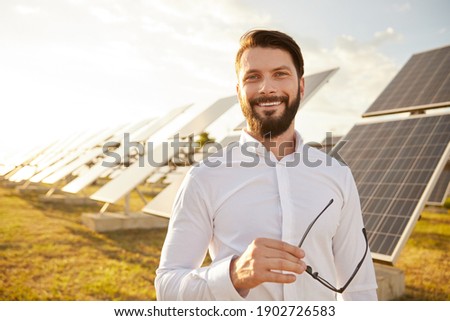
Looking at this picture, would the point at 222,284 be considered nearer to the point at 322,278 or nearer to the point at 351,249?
the point at 322,278

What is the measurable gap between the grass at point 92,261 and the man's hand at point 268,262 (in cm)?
421

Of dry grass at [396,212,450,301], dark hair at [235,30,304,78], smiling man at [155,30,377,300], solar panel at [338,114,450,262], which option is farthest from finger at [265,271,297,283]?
dry grass at [396,212,450,301]

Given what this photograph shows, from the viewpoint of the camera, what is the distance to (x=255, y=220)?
1521mm

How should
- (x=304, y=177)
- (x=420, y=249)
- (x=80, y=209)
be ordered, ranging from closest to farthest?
1. (x=304, y=177)
2. (x=420, y=249)
3. (x=80, y=209)

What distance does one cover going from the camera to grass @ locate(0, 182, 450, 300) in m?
5.23

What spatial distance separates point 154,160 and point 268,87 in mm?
7242

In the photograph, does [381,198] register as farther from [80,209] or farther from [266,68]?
[80,209]

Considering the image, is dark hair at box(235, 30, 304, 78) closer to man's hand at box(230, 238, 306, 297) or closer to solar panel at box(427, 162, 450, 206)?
man's hand at box(230, 238, 306, 297)

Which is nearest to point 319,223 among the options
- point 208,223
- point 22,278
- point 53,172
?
point 208,223

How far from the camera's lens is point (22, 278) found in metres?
5.62

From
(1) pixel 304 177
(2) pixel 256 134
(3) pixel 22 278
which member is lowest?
(3) pixel 22 278

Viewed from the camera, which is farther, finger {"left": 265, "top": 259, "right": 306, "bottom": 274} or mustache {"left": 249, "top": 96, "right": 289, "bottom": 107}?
mustache {"left": 249, "top": 96, "right": 289, "bottom": 107}

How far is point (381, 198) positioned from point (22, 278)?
5386 mm

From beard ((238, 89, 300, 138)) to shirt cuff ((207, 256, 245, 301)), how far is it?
614 mm
